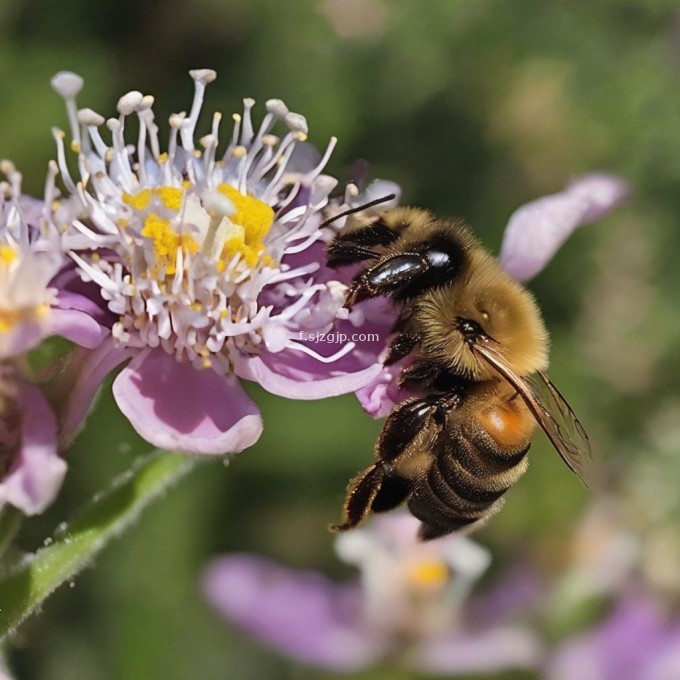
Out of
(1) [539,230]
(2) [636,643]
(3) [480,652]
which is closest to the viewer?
(1) [539,230]

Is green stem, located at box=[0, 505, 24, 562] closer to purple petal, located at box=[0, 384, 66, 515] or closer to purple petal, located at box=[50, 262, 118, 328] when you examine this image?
purple petal, located at box=[0, 384, 66, 515]

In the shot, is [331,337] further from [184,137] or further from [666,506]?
[666,506]

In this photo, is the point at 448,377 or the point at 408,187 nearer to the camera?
the point at 448,377

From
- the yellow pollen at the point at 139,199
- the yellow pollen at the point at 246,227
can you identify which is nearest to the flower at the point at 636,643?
the yellow pollen at the point at 246,227

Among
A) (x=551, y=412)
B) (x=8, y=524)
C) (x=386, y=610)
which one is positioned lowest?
(x=386, y=610)

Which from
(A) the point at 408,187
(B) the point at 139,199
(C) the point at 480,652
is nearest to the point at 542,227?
(B) the point at 139,199

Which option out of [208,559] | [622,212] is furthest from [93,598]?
[622,212]

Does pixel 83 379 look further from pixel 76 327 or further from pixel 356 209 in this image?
pixel 356 209

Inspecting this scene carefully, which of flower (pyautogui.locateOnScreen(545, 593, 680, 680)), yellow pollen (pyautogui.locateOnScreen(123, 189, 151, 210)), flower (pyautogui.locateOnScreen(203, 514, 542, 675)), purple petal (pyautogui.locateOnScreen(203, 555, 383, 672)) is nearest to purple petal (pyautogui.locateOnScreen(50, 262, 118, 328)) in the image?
yellow pollen (pyautogui.locateOnScreen(123, 189, 151, 210))
